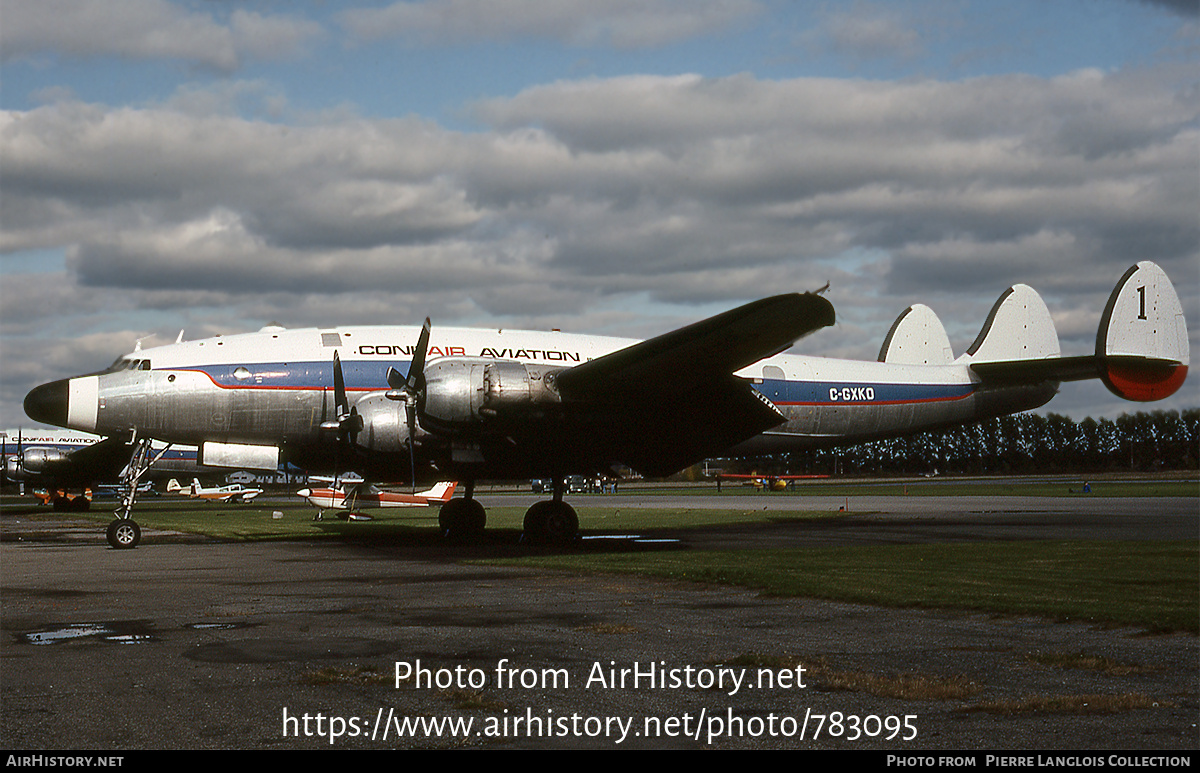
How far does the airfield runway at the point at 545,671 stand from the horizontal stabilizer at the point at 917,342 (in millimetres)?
18805

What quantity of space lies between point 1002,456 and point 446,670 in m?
146

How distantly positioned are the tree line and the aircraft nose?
94454 millimetres

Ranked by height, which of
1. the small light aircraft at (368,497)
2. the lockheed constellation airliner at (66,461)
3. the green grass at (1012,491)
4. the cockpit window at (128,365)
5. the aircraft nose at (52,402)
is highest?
the cockpit window at (128,365)

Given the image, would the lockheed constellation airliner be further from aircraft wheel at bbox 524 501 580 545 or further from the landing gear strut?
aircraft wheel at bbox 524 501 580 545

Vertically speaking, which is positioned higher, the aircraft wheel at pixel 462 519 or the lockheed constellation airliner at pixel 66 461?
the lockheed constellation airliner at pixel 66 461

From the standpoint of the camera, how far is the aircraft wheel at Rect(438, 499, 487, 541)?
76.5 ft

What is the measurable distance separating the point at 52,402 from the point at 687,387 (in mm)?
13051

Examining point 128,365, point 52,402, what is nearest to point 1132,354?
point 128,365

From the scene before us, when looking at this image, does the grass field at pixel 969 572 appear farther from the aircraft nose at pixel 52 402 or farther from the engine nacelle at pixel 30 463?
the engine nacelle at pixel 30 463

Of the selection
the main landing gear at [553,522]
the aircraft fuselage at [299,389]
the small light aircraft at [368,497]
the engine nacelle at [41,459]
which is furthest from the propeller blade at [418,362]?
the engine nacelle at [41,459]

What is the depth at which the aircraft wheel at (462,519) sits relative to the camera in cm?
2333

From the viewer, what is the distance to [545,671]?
7.21 metres

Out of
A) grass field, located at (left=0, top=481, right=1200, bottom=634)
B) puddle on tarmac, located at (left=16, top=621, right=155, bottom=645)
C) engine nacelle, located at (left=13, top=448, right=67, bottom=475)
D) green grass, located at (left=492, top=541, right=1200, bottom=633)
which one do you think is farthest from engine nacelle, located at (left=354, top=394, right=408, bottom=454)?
engine nacelle, located at (left=13, top=448, right=67, bottom=475)

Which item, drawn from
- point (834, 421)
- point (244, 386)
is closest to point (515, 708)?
point (244, 386)
